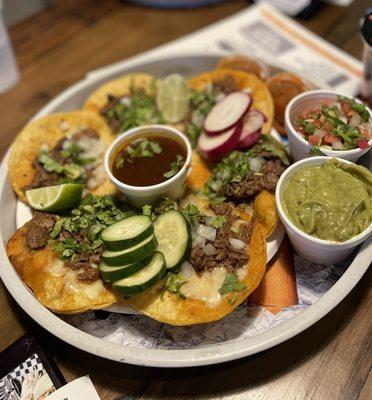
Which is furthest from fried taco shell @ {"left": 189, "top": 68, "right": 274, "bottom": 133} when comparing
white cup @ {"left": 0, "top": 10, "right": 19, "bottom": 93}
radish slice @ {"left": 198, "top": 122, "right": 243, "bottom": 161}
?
white cup @ {"left": 0, "top": 10, "right": 19, "bottom": 93}

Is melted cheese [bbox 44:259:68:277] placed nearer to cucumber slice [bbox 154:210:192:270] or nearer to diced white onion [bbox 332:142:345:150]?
cucumber slice [bbox 154:210:192:270]

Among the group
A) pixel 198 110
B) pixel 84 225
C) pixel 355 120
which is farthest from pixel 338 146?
pixel 84 225

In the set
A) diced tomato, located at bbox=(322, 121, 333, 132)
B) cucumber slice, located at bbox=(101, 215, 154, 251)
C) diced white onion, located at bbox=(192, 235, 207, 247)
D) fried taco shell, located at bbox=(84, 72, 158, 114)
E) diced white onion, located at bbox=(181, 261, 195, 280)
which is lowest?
diced white onion, located at bbox=(181, 261, 195, 280)

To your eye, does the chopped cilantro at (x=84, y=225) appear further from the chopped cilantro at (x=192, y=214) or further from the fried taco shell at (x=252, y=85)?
the fried taco shell at (x=252, y=85)

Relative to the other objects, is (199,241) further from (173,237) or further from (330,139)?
(330,139)

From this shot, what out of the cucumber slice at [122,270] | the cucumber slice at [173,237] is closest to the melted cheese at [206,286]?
the cucumber slice at [173,237]

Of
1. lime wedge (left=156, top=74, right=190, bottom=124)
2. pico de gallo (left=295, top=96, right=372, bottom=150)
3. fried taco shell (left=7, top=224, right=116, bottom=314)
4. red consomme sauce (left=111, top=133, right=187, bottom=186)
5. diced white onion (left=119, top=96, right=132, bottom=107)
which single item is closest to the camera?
fried taco shell (left=7, top=224, right=116, bottom=314)

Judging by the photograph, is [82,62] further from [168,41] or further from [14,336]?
[14,336]

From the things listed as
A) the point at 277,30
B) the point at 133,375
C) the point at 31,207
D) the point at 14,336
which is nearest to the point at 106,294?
the point at 133,375
